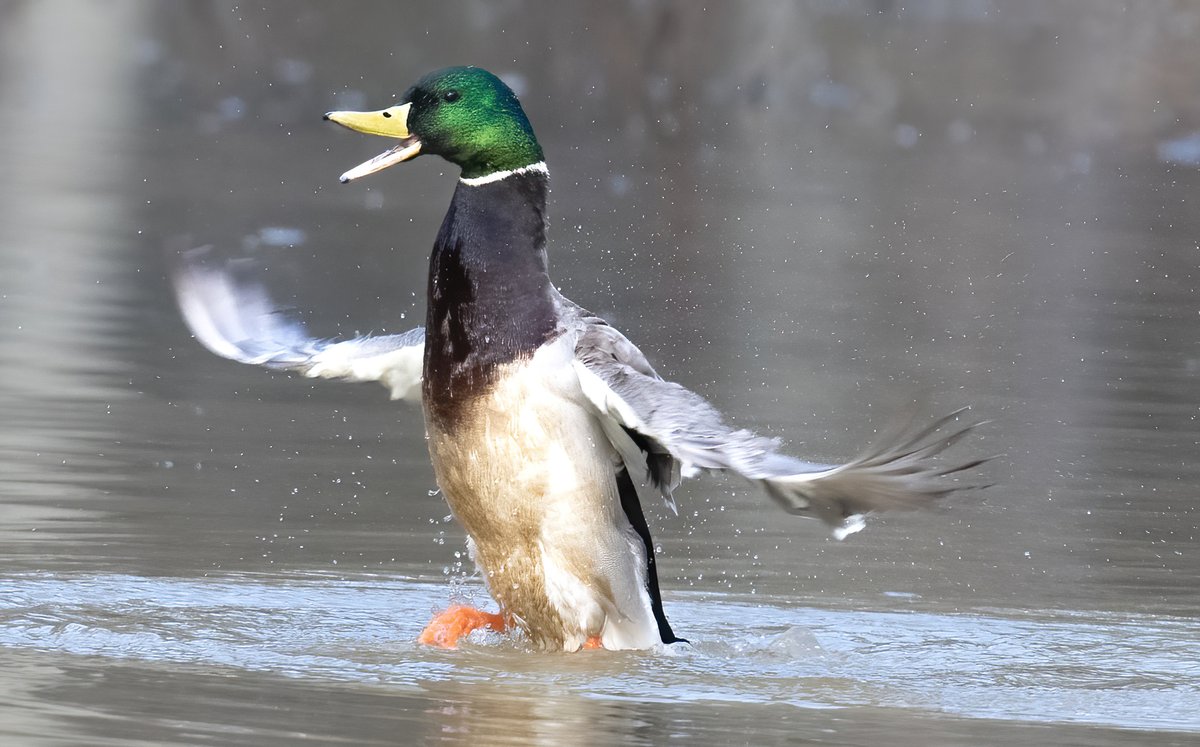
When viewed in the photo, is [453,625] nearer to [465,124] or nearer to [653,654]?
[653,654]

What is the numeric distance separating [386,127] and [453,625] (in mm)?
1339

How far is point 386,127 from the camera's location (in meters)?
6.68

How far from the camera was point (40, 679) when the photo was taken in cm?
580

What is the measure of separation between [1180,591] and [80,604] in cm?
325

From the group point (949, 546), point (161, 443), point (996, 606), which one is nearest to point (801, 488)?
point (996, 606)

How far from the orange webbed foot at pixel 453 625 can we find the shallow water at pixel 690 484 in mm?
90

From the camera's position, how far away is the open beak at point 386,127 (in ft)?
21.5

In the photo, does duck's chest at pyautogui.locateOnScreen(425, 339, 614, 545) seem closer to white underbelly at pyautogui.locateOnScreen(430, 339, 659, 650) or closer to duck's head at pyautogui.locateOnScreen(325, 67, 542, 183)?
white underbelly at pyautogui.locateOnScreen(430, 339, 659, 650)

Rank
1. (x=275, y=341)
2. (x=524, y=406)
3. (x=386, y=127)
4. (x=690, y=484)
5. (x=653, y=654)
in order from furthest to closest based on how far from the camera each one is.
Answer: (x=690, y=484)
(x=275, y=341)
(x=386, y=127)
(x=653, y=654)
(x=524, y=406)

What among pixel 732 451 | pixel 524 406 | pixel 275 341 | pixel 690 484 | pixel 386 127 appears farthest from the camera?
pixel 690 484

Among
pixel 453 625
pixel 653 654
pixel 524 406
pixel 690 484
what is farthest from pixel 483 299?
pixel 690 484

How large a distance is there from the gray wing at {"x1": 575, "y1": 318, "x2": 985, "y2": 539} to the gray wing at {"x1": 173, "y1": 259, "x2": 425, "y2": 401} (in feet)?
2.50

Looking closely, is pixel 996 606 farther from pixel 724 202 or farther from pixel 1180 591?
pixel 724 202

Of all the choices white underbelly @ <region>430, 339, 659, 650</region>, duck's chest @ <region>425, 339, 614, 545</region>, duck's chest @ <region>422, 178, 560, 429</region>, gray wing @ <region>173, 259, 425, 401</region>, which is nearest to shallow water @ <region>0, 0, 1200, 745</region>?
white underbelly @ <region>430, 339, 659, 650</region>
